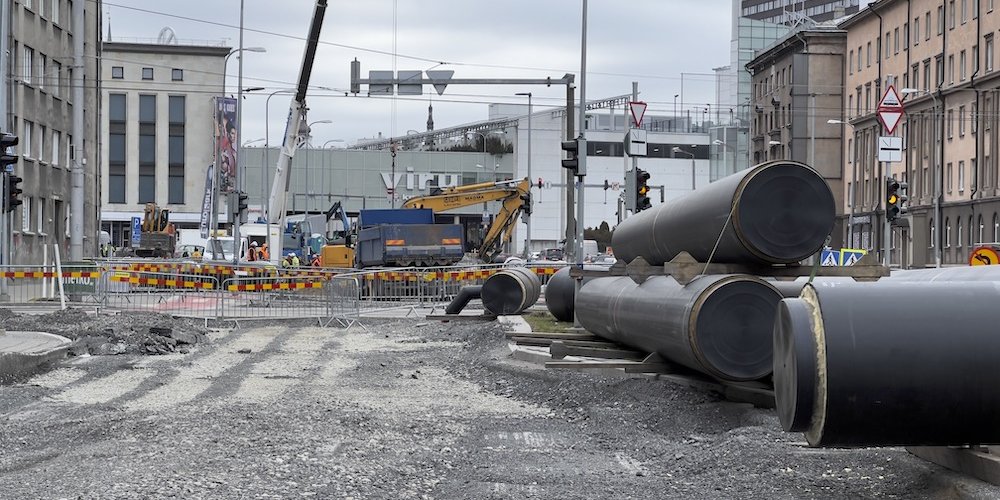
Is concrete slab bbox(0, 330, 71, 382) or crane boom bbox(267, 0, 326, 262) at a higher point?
crane boom bbox(267, 0, 326, 262)

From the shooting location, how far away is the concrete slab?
16.2 meters

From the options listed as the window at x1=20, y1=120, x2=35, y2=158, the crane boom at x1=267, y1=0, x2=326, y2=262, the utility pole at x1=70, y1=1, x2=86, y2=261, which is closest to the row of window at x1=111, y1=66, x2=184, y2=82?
the crane boom at x1=267, y1=0, x2=326, y2=262

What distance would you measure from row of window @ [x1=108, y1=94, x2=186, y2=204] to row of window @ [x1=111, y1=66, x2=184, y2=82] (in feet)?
5.03

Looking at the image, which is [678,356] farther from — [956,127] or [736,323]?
[956,127]

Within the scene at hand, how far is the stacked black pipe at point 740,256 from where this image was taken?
1159cm

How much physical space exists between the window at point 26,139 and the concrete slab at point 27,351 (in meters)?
22.5

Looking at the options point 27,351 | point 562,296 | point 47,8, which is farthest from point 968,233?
point 27,351

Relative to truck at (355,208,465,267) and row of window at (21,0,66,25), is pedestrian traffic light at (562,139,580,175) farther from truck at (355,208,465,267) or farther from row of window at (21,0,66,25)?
row of window at (21,0,66,25)

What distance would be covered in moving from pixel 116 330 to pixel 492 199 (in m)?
26.5

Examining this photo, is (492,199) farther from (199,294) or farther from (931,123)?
(931,123)

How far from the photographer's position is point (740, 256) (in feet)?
40.1

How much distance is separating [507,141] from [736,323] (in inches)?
3728

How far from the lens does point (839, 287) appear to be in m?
7.64

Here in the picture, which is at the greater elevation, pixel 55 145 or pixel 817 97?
pixel 817 97
